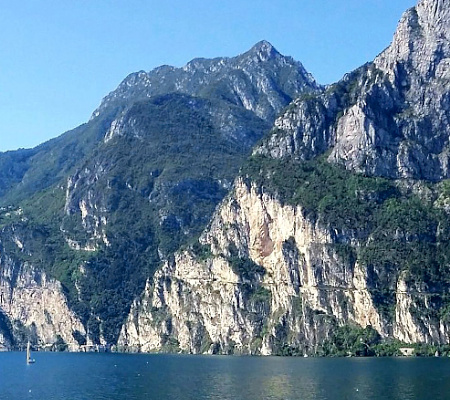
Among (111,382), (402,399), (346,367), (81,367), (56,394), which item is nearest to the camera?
(402,399)

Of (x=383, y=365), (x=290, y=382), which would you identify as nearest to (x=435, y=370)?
(x=383, y=365)

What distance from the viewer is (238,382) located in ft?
449

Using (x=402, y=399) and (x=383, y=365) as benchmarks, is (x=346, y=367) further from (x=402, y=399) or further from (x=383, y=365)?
(x=402, y=399)

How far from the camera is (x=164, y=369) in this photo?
176125mm

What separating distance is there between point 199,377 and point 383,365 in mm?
41230

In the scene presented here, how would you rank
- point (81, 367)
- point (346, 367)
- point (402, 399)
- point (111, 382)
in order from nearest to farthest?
point (402, 399), point (111, 382), point (346, 367), point (81, 367)

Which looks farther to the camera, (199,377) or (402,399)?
(199,377)

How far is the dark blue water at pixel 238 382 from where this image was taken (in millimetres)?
117000

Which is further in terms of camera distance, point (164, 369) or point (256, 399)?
point (164, 369)

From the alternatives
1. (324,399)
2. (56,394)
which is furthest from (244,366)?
(324,399)

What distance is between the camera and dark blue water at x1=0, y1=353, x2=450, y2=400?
117000 mm

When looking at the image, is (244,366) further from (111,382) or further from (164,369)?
(111,382)

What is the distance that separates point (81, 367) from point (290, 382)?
7480 cm

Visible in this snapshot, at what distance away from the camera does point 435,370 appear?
15200 cm
